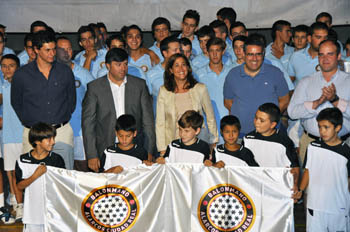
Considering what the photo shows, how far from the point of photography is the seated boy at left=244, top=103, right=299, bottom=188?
5.59m

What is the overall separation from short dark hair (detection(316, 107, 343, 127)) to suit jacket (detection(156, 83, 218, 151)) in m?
1.31

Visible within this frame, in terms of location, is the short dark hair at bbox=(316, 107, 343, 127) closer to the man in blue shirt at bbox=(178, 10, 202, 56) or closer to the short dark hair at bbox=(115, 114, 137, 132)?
the short dark hair at bbox=(115, 114, 137, 132)

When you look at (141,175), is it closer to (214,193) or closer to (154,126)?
(214,193)

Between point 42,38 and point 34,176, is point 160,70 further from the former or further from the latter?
point 34,176

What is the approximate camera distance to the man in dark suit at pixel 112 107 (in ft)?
20.0

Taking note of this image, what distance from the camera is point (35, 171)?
511cm

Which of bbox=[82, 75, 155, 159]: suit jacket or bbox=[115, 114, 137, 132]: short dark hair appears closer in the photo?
bbox=[115, 114, 137, 132]: short dark hair

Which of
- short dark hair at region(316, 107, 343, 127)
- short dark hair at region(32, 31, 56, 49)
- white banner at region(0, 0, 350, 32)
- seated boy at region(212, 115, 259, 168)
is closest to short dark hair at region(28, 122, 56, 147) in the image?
short dark hair at region(32, 31, 56, 49)

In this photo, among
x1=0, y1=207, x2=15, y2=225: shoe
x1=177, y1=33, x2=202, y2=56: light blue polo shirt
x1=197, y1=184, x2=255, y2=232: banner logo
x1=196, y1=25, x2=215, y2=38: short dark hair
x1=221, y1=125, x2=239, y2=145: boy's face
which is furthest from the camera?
x1=177, y1=33, x2=202, y2=56: light blue polo shirt

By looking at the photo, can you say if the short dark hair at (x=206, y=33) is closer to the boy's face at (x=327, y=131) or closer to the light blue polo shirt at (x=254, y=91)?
the light blue polo shirt at (x=254, y=91)

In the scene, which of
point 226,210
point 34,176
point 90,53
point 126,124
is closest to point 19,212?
point 34,176

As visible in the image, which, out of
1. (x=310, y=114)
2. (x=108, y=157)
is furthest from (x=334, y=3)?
(x=108, y=157)

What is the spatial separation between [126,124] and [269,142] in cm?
138

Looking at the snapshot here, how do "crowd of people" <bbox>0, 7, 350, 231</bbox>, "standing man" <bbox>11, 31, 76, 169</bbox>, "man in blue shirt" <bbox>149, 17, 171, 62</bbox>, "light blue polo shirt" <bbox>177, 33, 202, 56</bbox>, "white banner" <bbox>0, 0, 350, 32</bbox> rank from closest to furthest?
"crowd of people" <bbox>0, 7, 350, 231</bbox>, "standing man" <bbox>11, 31, 76, 169</bbox>, "man in blue shirt" <bbox>149, 17, 171, 62</bbox>, "light blue polo shirt" <bbox>177, 33, 202, 56</bbox>, "white banner" <bbox>0, 0, 350, 32</bbox>
